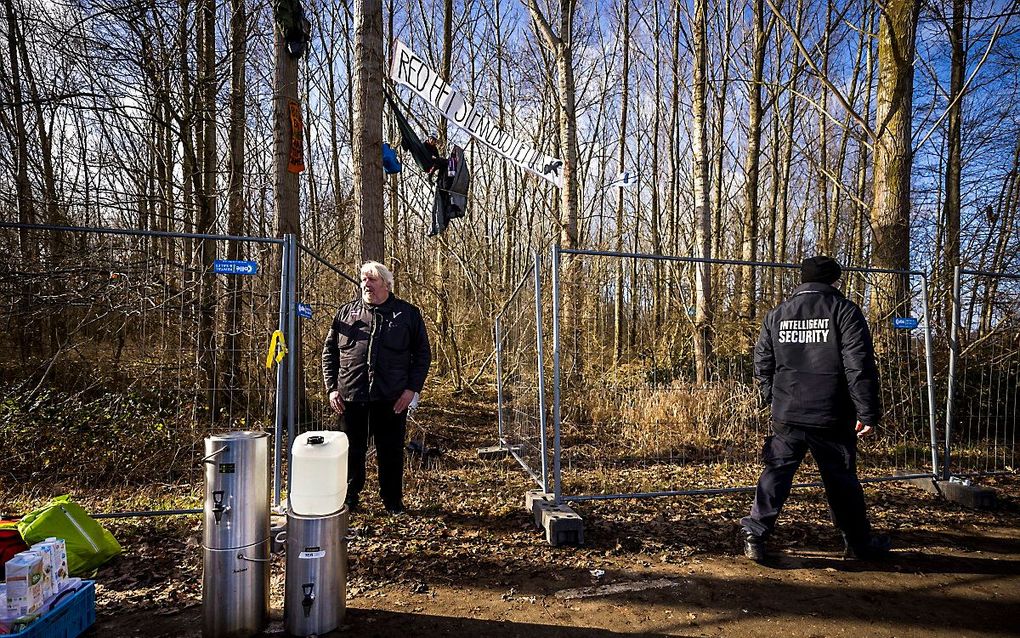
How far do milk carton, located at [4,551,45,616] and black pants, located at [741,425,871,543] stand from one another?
400 centimetres

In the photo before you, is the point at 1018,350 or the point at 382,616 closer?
the point at 382,616

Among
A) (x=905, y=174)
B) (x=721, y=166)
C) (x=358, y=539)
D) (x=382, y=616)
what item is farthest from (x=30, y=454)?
(x=721, y=166)

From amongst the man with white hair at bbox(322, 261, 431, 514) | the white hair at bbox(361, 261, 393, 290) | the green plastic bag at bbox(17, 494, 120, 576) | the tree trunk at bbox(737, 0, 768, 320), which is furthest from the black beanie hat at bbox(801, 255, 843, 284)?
the tree trunk at bbox(737, 0, 768, 320)

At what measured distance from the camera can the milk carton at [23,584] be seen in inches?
92.2

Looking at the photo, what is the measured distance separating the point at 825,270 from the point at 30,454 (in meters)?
8.53

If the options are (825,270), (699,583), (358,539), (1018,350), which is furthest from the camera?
(1018,350)

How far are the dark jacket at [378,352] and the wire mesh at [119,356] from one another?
1.21 metres

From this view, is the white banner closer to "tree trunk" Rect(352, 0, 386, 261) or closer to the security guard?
"tree trunk" Rect(352, 0, 386, 261)

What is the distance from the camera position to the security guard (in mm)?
3537

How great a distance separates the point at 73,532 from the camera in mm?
3514

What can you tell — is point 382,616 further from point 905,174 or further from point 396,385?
point 905,174

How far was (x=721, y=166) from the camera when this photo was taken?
13.8m

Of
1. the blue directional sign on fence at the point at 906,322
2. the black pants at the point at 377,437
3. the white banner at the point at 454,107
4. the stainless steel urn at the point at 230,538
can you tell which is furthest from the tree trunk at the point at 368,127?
the blue directional sign on fence at the point at 906,322

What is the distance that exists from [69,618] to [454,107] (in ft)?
16.4
